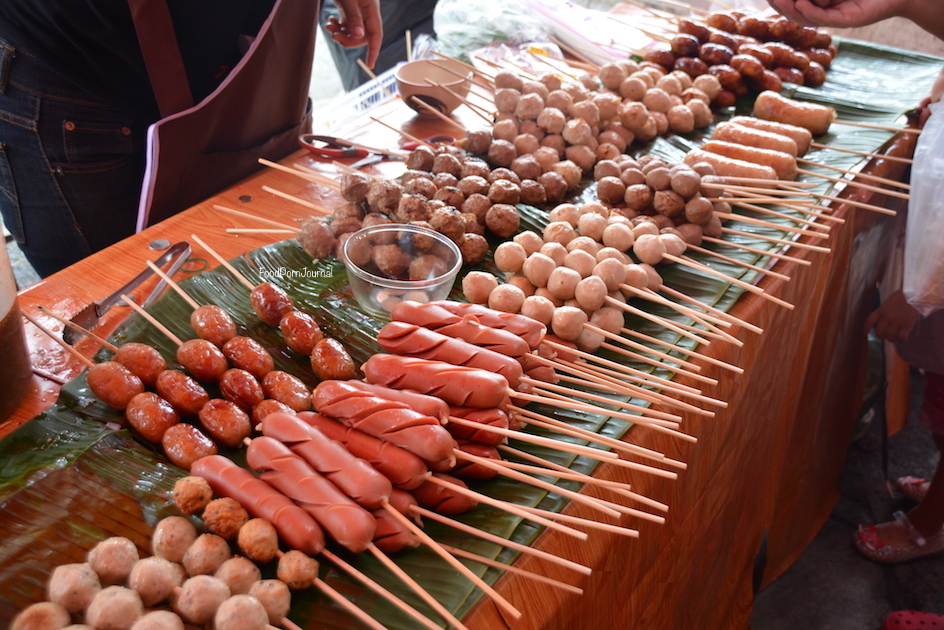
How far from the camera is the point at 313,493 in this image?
1.59 meters

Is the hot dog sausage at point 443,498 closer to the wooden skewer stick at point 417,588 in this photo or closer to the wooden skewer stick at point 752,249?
the wooden skewer stick at point 417,588

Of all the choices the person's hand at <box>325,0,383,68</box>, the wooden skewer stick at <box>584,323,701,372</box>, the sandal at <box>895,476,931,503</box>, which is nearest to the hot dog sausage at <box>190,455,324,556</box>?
the wooden skewer stick at <box>584,323,701,372</box>

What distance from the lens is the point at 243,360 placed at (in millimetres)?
2098

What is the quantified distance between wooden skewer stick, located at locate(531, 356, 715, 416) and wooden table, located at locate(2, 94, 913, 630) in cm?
12

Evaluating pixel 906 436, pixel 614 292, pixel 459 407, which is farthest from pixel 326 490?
pixel 906 436

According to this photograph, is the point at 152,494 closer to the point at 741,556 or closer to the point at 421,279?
the point at 421,279

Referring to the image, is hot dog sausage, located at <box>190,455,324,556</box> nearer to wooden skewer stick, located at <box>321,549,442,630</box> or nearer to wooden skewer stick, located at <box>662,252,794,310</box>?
wooden skewer stick, located at <box>321,549,442,630</box>

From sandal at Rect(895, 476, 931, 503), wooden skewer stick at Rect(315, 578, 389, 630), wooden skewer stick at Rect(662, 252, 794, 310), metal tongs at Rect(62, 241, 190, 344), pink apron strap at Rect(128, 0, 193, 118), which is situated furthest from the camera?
sandal at Rect(895, 476, 931, 503)

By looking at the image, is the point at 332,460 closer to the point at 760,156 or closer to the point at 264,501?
the point at 264,501

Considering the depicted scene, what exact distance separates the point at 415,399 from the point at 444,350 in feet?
0.76

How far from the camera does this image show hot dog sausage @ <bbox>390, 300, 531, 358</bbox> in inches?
80.5

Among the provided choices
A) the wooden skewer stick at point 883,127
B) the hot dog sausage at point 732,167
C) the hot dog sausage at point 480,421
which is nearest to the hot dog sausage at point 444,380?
the hot dog sausage at point 480,421

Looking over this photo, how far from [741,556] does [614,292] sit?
1.74m

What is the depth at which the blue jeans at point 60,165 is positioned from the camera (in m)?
2.95
